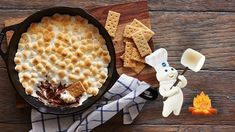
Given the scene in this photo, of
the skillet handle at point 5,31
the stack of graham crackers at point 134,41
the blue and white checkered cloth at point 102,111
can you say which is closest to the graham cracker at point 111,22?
the stack of graham crackers at point 134,41

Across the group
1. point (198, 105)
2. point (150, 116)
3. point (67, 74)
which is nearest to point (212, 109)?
point (198, 105)

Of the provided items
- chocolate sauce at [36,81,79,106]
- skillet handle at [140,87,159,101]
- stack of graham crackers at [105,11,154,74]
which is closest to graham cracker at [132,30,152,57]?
stack of graham crackers at [105,11,154,74]

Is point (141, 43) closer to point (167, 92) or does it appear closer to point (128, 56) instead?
point (128, 56)

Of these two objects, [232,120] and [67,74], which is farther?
[232,120]

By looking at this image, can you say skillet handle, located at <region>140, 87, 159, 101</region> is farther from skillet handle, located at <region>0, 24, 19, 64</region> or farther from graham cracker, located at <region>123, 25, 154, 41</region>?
skillet handle, located at <region>0, 24, 19, 64</region>

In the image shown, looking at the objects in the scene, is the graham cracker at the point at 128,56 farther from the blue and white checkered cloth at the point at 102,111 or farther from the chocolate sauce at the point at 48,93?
the chocolate sauce at the point at 48,93

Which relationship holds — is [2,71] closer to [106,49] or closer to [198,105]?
[106,49]
